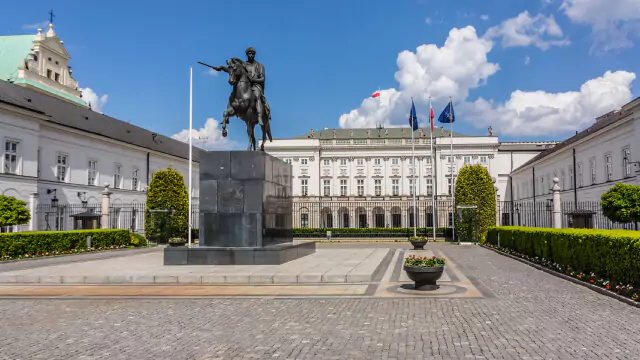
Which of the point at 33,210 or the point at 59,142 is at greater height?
the point at 59,142

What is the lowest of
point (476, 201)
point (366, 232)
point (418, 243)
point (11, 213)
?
point (418, 243)

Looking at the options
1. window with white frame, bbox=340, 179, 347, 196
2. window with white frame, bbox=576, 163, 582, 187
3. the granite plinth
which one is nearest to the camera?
the granite plinth

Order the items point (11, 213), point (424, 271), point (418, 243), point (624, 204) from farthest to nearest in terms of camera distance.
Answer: point (418, 243) < point (624, 204) < point (11, 213) < point (424, 271)

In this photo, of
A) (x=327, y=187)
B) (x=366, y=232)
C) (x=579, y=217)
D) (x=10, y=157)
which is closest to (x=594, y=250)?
(x=579, y=217)

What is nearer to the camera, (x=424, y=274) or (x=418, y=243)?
(x=424, y=274)

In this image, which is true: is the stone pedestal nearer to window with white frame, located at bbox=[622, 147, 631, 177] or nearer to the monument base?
the monument base

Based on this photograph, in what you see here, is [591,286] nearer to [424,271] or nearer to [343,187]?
[424,271]

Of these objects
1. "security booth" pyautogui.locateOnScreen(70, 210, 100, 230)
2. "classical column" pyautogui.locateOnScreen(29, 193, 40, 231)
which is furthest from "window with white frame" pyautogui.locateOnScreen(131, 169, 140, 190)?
"classical column" pyautogui.locateOnScreen(29, 193, 40, 231)

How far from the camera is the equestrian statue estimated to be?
18203 mm

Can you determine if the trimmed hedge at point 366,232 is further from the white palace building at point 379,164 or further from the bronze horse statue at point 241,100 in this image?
the bronze horse statue at point 241,100

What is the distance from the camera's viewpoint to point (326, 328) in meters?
8.06

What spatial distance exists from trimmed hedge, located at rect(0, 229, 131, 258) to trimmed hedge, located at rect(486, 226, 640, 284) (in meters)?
21.3

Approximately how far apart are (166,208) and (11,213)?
14.2m

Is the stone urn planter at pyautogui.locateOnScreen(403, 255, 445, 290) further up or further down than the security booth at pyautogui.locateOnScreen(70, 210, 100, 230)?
further down
